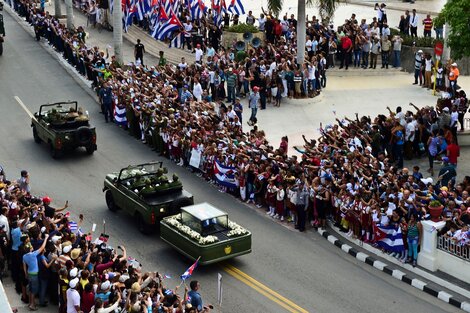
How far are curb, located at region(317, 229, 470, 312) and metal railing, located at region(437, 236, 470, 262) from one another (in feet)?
3.30

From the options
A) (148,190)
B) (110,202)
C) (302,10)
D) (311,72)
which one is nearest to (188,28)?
(302,10)

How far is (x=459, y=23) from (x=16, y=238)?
16005mm

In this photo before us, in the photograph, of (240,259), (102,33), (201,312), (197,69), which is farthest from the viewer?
(102,33)

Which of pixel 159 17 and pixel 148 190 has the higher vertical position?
pixel 159 17

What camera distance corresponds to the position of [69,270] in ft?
67.2

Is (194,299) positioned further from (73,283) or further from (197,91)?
(197,91)

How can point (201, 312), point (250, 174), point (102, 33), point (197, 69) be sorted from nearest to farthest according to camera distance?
1. point (201, 312)
2. point (250, 174)
3. point (197, 69)
4. point (102, 33)

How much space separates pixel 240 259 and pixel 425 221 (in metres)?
5.07

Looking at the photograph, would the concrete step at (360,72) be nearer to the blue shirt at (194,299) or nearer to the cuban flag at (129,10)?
the cuban flag at (129,10)

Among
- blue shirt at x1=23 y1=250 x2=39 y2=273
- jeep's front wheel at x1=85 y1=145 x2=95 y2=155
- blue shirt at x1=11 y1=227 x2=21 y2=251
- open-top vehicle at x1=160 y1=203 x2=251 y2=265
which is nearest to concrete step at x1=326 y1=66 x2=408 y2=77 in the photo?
jeep's front wheel at x1=85 y1=145 x2=95 y2=155

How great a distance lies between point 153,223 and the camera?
25.8 metres

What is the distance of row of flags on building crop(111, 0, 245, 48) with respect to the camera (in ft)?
142

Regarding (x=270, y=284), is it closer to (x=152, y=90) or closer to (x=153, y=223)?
(x=153, y=223)

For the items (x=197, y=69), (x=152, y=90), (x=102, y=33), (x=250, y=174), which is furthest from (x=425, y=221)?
(x=102, y=33)
